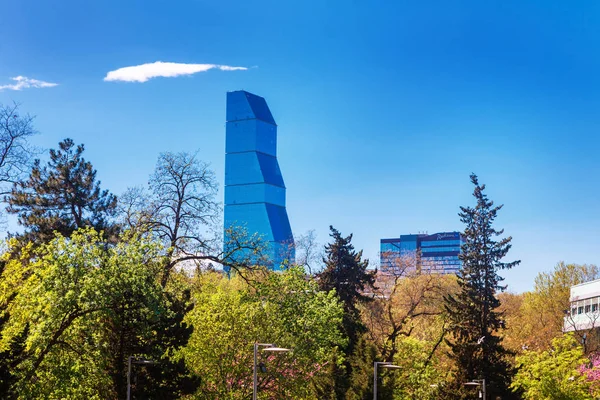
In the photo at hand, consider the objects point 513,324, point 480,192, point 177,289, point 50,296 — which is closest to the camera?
point 50,296

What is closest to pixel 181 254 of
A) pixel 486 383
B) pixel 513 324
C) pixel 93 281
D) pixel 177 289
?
pixel 177 289

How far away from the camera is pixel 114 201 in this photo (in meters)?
62.2

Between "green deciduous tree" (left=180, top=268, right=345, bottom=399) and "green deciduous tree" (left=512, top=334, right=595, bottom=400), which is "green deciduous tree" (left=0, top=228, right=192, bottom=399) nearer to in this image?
"green deciduous tree" (left=180, top=268, right=345, bottom=399)

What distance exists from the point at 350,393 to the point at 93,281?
24017 millimetres

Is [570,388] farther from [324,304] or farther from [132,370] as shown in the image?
[132,370]

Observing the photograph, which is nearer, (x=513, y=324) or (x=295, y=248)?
(x=513, y=324)

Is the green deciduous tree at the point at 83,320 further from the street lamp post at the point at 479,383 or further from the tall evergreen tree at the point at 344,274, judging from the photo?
the tall evergreen tree at the point at 344,274

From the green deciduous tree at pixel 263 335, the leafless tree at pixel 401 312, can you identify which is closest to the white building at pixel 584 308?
the leafless tree at pixel 401 312

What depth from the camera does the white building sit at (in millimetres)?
81438

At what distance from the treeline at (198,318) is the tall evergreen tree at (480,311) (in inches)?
3.9

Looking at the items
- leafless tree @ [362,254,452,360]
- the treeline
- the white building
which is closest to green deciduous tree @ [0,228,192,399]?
the treeline

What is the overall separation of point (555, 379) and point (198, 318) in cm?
2513

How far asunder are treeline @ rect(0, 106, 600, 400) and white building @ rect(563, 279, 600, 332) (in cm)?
149

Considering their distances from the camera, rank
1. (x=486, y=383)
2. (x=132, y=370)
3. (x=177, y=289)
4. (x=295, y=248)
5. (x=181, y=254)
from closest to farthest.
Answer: (x=132, y=370) → (x=177, y=289) → (x=181, y=254) → (x=486, y=383) → (x=295, y=248)
